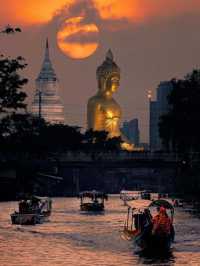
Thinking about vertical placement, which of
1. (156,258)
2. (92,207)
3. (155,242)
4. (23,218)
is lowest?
→ (156,258)

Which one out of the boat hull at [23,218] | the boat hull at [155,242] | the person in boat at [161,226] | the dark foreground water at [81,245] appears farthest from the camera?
the boat hull at [23,218]

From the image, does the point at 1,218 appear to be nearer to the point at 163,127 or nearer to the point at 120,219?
the point at 120,219

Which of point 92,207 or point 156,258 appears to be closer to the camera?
point 156,258

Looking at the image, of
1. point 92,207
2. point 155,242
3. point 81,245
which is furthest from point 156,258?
point 92,207

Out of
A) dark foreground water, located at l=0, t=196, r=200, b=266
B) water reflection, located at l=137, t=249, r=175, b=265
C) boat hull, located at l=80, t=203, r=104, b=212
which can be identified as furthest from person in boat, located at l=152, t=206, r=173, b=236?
boat hull, located at l=80, t=203, r=104, b=212

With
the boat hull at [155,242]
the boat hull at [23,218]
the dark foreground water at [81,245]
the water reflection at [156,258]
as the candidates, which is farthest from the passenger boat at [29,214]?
the water reflection at [156,258]

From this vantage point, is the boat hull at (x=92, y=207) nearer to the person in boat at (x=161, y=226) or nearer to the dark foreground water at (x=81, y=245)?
the dark foreground water at (x=81, y=245)

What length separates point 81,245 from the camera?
87875 mm

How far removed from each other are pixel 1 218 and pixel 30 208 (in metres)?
9.40

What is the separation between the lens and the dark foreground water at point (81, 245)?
75.7 metres

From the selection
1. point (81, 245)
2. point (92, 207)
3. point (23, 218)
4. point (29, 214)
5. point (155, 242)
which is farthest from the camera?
point (92, 207)

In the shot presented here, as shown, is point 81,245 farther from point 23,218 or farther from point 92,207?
point 92,207

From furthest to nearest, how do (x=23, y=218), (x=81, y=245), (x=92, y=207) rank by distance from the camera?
1. (x=92, y=207)
2. (x=23, y=218)
3. (x=81, y=245)

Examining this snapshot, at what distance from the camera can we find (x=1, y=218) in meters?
122
